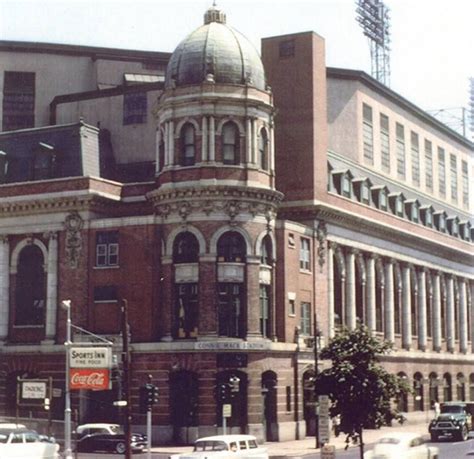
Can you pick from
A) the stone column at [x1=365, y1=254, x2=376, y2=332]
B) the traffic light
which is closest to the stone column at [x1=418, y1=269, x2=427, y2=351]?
the stone column at [x1=365, y1=254, x2=376, y2=332]

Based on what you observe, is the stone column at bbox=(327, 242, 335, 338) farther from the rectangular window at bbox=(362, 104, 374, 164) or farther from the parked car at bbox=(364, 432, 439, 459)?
the parked car at bbox=(364, 432, 439, 459)

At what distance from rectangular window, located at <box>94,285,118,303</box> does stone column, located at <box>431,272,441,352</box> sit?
39360 millimetres

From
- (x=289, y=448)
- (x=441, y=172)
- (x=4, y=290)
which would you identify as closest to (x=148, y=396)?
(x=289, y=448)

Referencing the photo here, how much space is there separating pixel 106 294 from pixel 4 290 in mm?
8375

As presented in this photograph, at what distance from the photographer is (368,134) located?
8988 centimetres

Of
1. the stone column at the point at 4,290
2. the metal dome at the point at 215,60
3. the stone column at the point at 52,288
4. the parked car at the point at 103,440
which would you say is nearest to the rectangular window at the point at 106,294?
the stone column at the point at 52,288

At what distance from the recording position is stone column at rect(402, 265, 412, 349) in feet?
289

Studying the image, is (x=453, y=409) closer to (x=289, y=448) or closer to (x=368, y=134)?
(x=289, y=448)

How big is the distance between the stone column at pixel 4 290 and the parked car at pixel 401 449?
35.8 m

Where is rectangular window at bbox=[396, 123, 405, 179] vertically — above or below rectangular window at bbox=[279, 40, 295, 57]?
below

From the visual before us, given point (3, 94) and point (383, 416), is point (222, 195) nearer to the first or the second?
point (383, 416)

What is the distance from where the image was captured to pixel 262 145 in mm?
66875

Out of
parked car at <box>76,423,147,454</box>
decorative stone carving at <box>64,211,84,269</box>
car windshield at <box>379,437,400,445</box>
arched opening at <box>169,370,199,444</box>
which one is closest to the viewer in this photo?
car windshield at <box>379,437,400,445</box>

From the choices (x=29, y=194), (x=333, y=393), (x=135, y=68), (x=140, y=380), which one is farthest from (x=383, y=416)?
(x=135, y=68)
